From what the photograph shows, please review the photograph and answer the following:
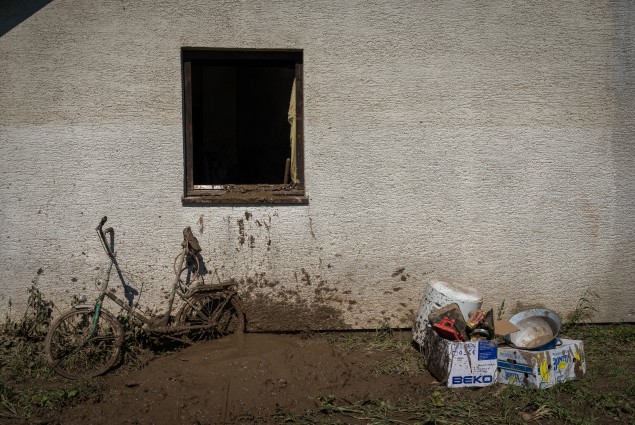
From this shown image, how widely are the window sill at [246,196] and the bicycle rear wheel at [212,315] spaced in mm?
857

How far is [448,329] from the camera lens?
A: 468cm

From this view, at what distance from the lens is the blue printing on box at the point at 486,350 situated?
15.1 ft

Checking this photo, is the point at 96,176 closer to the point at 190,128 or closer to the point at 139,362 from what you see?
the point at 190,128

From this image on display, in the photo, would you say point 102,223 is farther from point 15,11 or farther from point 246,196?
point 15,11

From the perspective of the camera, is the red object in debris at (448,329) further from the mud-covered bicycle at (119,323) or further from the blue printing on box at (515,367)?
the mud-covered bicycle at (119,323)

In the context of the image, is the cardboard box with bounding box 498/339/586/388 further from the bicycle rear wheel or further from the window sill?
the bicycle rear wheel

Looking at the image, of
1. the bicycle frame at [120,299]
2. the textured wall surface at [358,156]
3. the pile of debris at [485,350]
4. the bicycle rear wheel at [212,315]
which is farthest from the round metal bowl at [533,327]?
the bicycle frame at [120,299]

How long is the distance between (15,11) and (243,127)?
518 centimetres

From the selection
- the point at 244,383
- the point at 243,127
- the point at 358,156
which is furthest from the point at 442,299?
the point at 243,127

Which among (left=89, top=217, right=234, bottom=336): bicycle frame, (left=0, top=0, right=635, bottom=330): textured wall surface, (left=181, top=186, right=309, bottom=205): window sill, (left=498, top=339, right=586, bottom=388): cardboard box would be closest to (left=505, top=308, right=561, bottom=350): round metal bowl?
(left=498, top=339, right=586, bottom=388): cardboard box

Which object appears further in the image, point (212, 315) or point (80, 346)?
point (212, 315)

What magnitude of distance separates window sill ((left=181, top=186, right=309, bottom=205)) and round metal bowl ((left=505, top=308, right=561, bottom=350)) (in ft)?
7.28

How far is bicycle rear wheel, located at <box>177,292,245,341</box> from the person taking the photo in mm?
5203

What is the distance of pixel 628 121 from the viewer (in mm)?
5684
